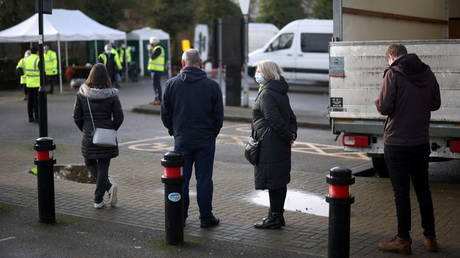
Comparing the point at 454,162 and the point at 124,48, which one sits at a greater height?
the point at 124,48

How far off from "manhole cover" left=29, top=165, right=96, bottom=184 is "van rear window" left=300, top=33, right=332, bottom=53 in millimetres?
16016

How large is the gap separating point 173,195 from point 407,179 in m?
2.01

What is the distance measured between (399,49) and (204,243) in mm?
2403

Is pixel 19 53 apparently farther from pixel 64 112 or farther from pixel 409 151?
pixel 409 151

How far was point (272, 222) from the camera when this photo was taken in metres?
7.16

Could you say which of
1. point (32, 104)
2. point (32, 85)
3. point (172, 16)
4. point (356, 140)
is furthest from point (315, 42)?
point (172, 16)

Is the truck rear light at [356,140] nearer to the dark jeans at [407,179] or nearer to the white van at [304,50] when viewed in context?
the dark jeans at [407,179]

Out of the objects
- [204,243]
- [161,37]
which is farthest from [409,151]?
[161,37]

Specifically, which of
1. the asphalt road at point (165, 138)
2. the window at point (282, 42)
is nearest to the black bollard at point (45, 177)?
the asphalt road at point (165, 138)

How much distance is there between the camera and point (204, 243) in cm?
666

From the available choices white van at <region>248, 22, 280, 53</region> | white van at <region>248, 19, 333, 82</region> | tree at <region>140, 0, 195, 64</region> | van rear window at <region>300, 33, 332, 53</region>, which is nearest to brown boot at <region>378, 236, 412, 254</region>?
white van at <region>248, 19, 333, 82</region>

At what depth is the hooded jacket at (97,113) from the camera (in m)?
7.87

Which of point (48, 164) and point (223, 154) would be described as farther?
point (223, 154)

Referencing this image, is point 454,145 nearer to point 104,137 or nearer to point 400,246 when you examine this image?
point 400,246
